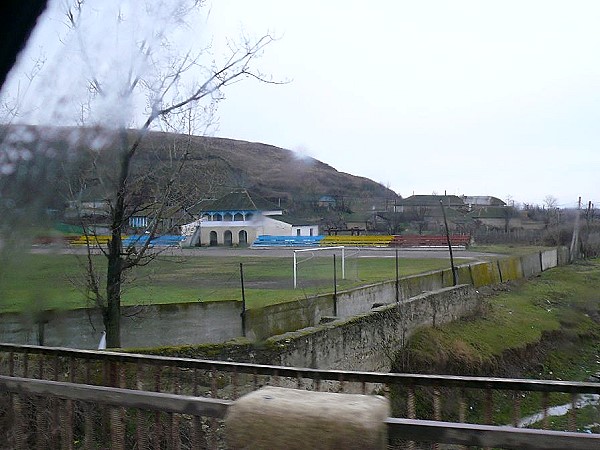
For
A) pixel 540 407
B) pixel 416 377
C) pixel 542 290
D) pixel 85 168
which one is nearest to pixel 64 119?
pixel 85 168

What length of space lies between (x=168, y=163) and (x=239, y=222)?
5.99 meters

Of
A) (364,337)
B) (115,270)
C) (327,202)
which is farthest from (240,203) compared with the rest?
(327,202)

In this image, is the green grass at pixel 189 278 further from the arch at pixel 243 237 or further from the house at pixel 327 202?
the house at pixel 327 202

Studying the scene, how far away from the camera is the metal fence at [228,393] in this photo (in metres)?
2.27

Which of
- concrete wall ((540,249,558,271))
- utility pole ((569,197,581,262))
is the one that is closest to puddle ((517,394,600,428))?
utility pole ((569,197,581,262))

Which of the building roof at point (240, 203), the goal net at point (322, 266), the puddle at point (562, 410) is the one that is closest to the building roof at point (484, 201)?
A: the goal net at point (322, 266)

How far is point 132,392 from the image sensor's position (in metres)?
2.42

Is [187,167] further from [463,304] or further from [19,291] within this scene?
[463,304]

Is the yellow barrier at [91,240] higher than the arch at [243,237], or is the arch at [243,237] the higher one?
the yellow barrier at [91,240]

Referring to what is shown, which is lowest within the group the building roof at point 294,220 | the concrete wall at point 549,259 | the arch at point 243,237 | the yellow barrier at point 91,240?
the concrete wall at point 549,259

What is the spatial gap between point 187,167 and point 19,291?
3.22 metres

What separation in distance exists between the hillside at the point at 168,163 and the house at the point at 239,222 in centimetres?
24

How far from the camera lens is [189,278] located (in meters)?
12.5

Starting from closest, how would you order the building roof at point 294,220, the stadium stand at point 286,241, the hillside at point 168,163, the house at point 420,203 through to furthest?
1. the hillside at point 168,163
2. the building roof at point 294,220
3. the stadium stand at point 286,241
4. the house at point 420,203
